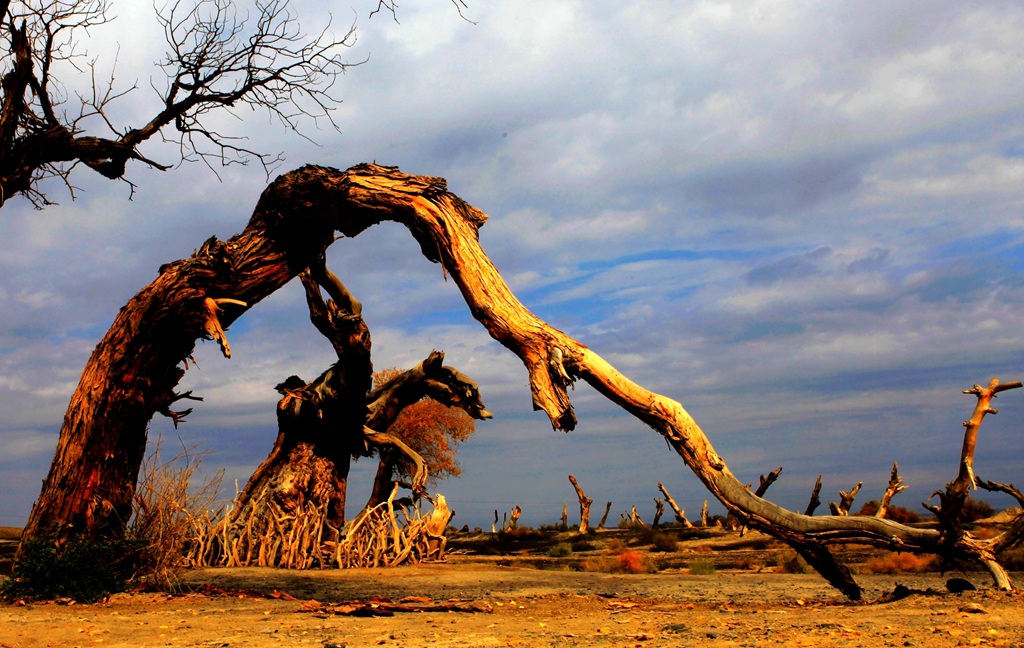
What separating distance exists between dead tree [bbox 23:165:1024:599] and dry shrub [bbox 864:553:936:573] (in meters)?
7.09

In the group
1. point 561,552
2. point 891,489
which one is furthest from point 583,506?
point 891,489

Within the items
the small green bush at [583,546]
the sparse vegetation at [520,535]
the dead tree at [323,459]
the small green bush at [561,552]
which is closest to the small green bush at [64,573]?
the dead tree at [323,459]

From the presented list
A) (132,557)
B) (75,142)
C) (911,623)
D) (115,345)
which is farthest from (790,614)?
(75,142)

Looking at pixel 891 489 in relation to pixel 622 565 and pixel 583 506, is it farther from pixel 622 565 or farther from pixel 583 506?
pixel 583 506

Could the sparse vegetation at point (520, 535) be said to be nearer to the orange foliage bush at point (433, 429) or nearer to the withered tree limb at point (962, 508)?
the orange foliage bush at point (433, 429)

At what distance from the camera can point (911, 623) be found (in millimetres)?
6000

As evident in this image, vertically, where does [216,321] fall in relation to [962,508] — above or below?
above

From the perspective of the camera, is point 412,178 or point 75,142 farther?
point 75,142

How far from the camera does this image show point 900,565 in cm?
1438

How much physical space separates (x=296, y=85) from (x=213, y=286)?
3.58 metres

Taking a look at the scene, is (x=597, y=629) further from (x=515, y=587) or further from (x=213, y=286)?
(x=213, y=286)

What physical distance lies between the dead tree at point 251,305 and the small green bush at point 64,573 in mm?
406

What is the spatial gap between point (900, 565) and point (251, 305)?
1140 cm

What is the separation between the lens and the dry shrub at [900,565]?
46.9 feet
